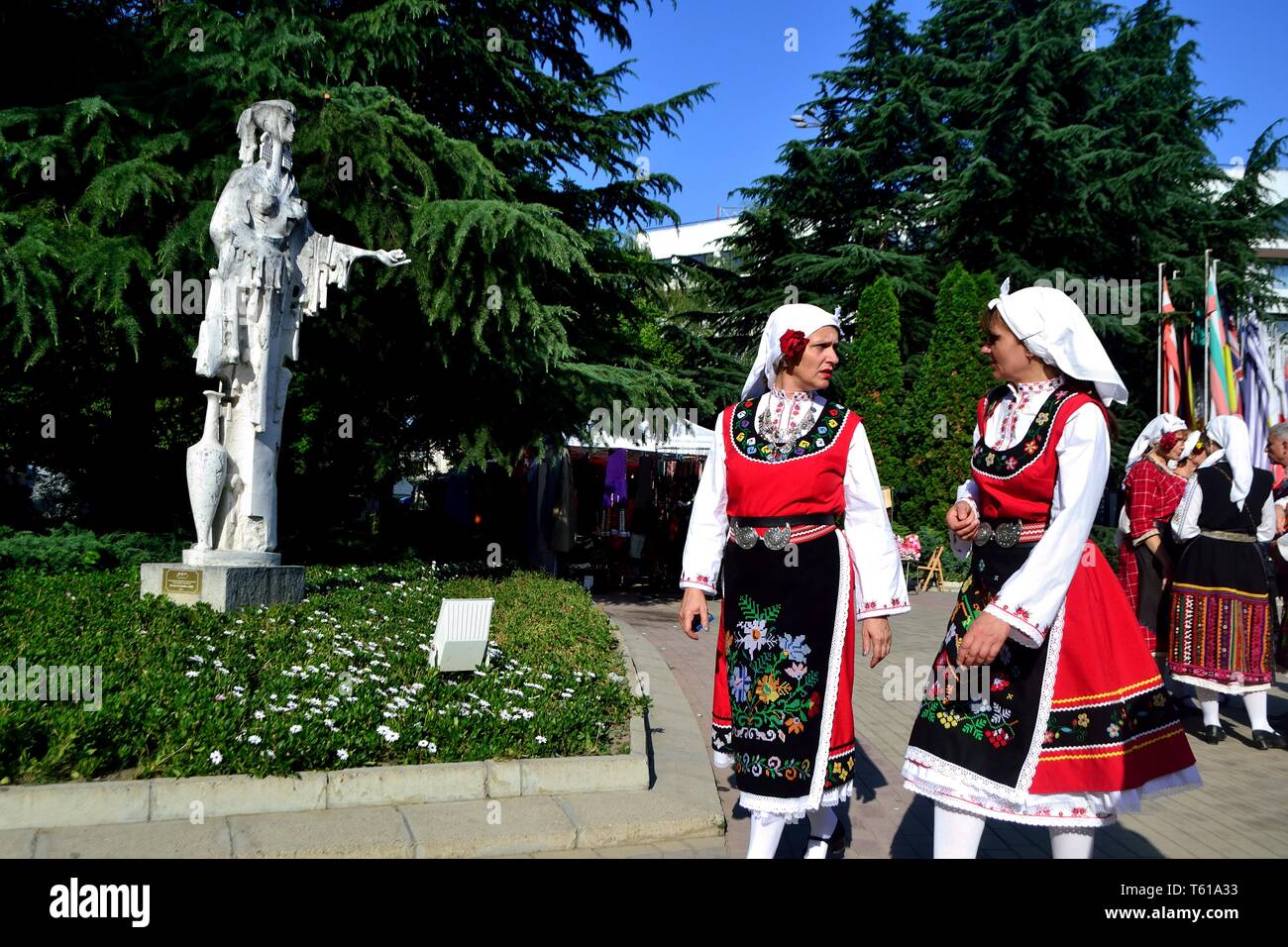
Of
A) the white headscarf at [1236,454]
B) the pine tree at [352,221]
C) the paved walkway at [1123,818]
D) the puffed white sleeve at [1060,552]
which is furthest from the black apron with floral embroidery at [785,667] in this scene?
the pine tree at [352,221]

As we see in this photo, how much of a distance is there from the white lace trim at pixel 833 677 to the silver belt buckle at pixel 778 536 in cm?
21

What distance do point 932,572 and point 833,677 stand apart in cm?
1691

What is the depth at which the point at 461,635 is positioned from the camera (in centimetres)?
664

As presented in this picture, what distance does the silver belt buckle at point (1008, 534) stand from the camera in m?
3.43

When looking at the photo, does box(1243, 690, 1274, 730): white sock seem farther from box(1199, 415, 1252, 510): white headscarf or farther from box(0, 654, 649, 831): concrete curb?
box(0, 654, 649, 831): concrete curb

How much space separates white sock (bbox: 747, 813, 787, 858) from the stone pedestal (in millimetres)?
5890

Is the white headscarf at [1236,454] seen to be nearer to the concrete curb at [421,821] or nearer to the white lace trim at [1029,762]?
the concrete curb at [421,821]

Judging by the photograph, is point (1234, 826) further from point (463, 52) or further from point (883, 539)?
point (463, 52)

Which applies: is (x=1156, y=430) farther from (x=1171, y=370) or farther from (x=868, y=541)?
(x=1171, y=370)

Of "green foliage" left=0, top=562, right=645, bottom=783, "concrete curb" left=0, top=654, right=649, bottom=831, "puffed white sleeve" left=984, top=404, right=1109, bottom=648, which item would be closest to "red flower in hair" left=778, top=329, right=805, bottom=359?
"puffed white sleeve" left=984, top=404, right=1109, bottom=648

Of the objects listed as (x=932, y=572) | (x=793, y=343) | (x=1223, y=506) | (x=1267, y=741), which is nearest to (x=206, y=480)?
(x=793, y=343)

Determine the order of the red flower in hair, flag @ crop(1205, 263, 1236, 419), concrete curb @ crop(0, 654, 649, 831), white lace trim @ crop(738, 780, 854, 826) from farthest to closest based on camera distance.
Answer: flag @ crop(1205, 263, 1236, 419), concrete curb @ crop(0, 654, 649, 831), the red flower in hair, white lace trim @ crop(738, 780, 854, 826)

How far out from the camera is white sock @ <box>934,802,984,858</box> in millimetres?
3301
